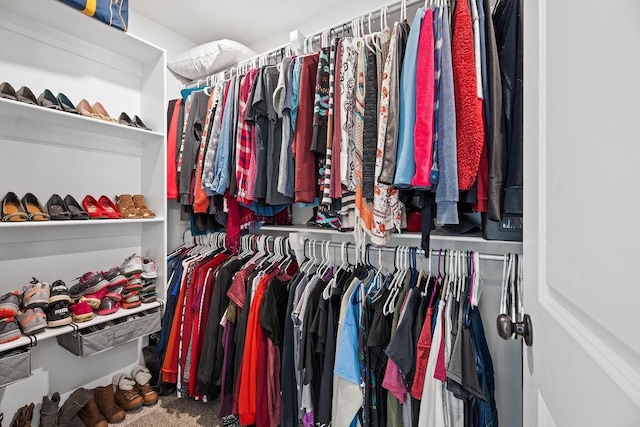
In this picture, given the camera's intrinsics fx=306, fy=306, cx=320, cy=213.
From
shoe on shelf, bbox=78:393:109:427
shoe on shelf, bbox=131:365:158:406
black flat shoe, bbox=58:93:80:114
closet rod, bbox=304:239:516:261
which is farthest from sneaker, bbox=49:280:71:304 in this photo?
closet rod, bbox=304:239:516:261

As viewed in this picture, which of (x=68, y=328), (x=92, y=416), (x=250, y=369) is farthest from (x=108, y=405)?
(x=250, y=369)

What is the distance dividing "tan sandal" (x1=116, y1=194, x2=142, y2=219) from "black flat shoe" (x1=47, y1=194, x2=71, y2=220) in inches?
10.1

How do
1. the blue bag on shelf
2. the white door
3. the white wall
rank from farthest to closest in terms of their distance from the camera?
1. the white wall
2. the blue bag on shelf
3. the white door

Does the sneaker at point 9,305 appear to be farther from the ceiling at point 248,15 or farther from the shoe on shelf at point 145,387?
the ceiling at point 248,15

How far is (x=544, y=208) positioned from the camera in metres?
0.55

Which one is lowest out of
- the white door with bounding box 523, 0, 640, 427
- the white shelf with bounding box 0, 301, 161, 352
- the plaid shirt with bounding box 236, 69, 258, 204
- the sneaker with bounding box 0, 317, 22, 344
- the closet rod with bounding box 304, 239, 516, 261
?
the white shelf with bounding box 0, 301, 161, 352

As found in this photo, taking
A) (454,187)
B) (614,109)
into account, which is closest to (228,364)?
(454,187)

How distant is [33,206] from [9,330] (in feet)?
1.86

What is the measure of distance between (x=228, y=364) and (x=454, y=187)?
4.64 feet

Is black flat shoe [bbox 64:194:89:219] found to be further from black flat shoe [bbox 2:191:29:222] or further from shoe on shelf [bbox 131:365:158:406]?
shoe on shelf [bbox 131:365:158:406]

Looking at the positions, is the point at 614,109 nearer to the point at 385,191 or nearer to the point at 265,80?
the point at 385,191

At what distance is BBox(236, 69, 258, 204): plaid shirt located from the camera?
1.55 meters

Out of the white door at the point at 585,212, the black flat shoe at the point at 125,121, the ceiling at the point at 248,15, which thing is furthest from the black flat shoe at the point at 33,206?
the white door at the point at 585,212

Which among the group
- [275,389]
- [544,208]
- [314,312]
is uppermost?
[544,208]
